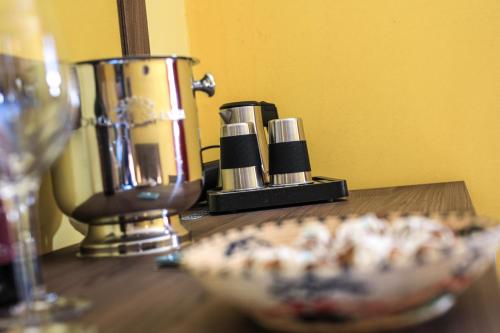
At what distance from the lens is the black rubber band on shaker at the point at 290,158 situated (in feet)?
4.36

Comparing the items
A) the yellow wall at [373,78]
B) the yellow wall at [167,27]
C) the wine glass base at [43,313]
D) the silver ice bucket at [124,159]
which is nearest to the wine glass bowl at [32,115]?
the wine glass base at [43,313]

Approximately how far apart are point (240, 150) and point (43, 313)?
0.78m

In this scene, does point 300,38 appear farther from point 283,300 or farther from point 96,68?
point 283,300

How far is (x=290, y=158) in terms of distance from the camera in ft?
4.35

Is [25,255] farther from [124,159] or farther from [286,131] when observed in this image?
[286,131]

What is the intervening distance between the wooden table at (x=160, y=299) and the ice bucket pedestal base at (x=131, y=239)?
0.03 meters

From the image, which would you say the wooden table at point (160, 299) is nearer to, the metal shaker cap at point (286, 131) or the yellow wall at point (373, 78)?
the metal shaker cap at point (286, 131)

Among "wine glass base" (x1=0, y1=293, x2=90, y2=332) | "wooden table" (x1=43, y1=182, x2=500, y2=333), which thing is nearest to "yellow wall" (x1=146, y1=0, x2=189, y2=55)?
"wooden table" (x1=43, y1=182, x2=500, y2=333)

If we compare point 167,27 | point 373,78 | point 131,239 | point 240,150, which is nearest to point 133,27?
point 167,27

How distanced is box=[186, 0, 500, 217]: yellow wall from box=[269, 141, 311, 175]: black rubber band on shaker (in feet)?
0.88

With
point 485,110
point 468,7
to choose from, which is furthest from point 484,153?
point 468,7

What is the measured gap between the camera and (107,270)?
77 centimetres

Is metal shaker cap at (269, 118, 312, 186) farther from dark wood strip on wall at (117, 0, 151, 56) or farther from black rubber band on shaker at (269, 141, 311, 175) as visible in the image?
dark wood strip on wall at (117, 0, 151, 56)

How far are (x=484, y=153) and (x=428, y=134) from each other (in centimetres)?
12
